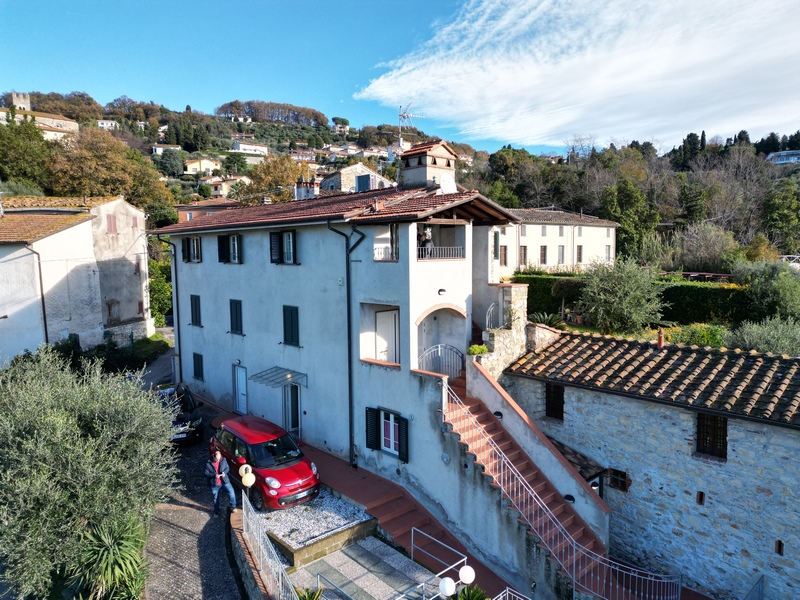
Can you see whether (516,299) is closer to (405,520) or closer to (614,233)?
(405,520)

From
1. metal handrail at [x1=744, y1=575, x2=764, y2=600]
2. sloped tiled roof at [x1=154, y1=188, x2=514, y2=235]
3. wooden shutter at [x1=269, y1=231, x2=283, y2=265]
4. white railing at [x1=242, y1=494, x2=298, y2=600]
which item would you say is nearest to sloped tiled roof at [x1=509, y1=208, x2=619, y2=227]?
sloped tiled roof at [x1=154, y1=188, x2=514, y2=235]

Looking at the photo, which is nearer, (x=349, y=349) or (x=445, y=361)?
(x=349, y=349)

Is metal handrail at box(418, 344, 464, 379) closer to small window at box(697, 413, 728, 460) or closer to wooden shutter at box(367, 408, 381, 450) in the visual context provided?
wooden shutter at box(367, 408, 381, 450)

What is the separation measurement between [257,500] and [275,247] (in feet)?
27.8

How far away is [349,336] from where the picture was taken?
15.0m

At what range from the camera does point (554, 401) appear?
14.1 meters

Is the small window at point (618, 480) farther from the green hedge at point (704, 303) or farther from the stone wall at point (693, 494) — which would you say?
the green hedge at point (704, 303)

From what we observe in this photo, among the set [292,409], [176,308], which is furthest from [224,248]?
[292,409]

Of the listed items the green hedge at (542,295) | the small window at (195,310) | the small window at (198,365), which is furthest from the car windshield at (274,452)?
the green hedge at (542,295)

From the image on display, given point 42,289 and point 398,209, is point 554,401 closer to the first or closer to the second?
point 398,209

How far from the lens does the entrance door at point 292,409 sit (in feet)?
57.6

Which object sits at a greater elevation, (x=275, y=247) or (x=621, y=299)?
(x=275, y=247)

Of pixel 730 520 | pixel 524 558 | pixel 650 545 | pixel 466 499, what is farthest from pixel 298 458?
pixel 730 520

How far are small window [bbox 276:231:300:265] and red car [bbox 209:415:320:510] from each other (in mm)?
5642
